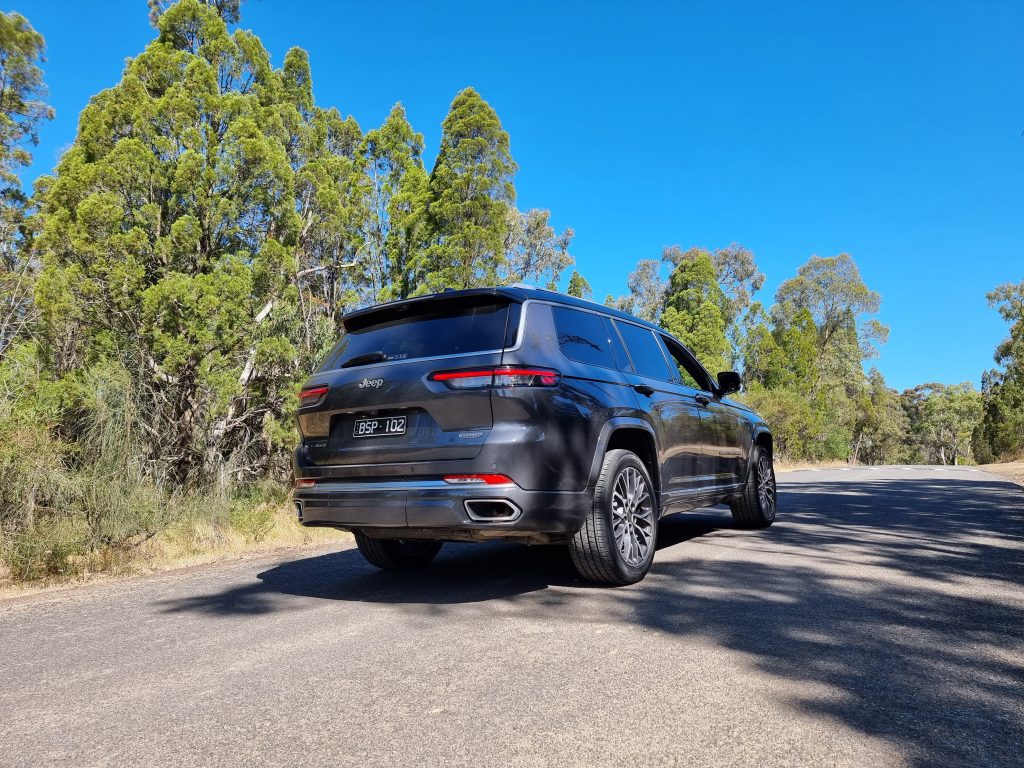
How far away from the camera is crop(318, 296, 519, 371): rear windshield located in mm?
4012

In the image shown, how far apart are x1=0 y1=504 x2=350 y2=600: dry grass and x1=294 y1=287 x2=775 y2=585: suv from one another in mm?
2403

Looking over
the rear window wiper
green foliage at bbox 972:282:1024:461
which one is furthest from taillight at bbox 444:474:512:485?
green foliage at bbox 972:282:1024:461

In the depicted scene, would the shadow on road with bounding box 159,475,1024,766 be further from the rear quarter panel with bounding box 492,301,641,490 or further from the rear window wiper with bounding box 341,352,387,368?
the rear window wiper with bounding box 341,352,387,368

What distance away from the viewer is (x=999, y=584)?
4250 millimetres

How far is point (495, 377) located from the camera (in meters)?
3.74

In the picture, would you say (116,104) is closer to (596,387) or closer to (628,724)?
(596,387)

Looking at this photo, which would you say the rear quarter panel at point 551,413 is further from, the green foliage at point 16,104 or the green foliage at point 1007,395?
the green foliage at point 1007,395

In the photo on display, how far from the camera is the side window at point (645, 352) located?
5.29 metres

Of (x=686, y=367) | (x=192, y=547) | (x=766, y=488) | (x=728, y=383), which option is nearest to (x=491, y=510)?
(x=686, y=367)

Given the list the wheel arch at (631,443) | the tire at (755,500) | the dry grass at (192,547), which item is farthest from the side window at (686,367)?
the dry grass at (192,547)

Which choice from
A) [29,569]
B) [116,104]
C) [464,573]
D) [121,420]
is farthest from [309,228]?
[464,573]

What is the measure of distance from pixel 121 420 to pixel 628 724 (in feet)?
20.6

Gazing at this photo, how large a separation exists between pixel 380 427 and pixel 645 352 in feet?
8.22

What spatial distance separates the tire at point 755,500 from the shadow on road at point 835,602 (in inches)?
9.8
